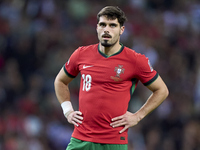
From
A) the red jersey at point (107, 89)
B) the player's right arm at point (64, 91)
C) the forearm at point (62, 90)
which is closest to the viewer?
the red jersey at point (107, 89)

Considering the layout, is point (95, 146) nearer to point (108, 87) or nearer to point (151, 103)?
point (108, 87)

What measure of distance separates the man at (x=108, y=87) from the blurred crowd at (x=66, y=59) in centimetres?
476

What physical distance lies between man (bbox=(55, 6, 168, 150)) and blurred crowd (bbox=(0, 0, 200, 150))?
4764 mm

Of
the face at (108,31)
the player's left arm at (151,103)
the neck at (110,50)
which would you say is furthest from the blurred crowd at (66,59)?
the face at (108,31)

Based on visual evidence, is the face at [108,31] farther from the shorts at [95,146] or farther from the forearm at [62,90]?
the shorts at [95,146]

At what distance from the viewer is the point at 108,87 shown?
15.4 ft

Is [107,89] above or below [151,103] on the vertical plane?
above

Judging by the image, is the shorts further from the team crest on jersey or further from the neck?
the neck

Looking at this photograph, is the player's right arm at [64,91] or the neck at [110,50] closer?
the neck at [110,50]

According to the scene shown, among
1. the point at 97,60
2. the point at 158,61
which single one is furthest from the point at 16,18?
the point at 97,60

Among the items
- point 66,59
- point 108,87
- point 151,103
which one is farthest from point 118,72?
point 66,59

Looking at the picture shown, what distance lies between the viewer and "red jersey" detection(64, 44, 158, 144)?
4672 mm

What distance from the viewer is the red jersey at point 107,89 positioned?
467cm

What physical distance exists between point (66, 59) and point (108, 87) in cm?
606
